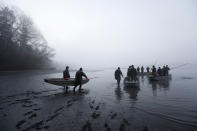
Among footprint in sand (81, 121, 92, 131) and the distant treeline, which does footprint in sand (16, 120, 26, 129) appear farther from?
the distant treeline

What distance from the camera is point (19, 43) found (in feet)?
153

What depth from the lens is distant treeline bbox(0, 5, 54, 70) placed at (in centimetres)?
4056

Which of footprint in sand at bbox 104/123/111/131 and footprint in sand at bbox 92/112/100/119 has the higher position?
footprint in sand at bbox 92/112/100/119

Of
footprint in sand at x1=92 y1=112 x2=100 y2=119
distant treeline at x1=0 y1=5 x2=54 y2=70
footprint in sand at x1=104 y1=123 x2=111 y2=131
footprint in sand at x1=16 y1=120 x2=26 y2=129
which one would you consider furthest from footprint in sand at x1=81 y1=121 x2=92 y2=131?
distant treeline at x1=0 y1=5 x2=54 y2=70

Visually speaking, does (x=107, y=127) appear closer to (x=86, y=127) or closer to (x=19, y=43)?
(x=86, y=127)

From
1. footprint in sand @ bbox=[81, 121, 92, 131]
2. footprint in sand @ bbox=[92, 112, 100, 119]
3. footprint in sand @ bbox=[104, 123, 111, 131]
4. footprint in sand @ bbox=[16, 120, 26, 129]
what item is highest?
footprint in sand @ bbox=[16, 120, 26, 129]

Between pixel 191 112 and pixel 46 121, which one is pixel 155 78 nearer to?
pixel 191 112

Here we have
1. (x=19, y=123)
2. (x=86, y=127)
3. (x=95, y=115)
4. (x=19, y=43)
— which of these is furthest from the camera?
(x=19, y=43)

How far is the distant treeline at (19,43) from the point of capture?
133 ft

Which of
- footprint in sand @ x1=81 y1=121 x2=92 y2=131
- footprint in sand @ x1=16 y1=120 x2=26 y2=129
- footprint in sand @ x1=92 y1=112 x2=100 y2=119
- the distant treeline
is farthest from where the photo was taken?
the distant treeline

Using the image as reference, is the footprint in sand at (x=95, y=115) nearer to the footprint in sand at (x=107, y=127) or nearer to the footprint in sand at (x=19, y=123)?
the footprint in sand at (x=107, y=127)

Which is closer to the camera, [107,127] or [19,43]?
[107,127]

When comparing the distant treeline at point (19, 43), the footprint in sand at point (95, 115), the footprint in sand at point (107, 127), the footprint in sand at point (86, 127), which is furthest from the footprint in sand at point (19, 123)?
the distant treeline at point (19, 43)

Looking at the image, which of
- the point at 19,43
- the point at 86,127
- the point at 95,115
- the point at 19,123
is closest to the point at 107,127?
the point at 86,127
